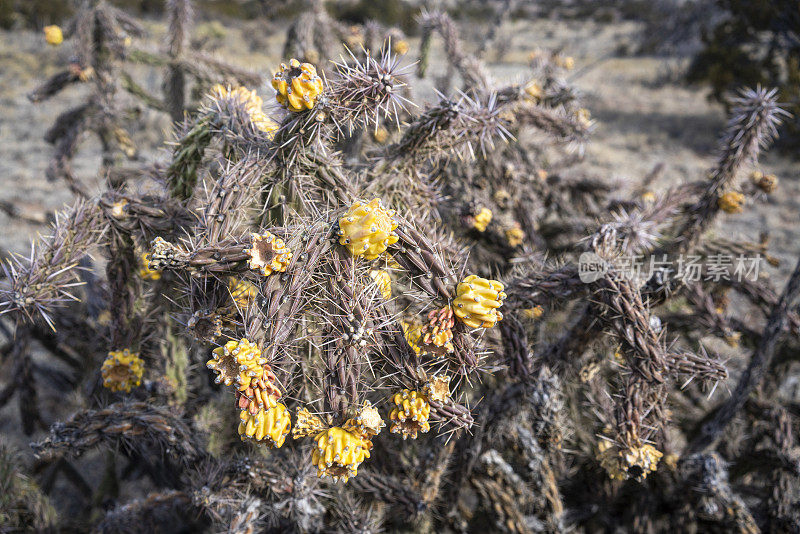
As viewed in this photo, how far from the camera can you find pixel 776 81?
10195mm

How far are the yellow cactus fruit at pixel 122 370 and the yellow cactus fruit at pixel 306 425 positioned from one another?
1132 millimetres

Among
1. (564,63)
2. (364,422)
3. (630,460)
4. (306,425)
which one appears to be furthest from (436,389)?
(564,63)

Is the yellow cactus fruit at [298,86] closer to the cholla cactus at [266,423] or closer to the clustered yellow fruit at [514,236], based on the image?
the cholla cactus at [266,423]

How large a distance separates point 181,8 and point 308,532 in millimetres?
4171

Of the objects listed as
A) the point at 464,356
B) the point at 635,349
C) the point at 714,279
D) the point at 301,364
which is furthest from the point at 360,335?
the point at 714,279

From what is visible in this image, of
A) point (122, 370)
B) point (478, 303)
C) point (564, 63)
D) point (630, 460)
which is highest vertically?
point (564, 63)

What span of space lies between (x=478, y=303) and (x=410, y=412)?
0.36m

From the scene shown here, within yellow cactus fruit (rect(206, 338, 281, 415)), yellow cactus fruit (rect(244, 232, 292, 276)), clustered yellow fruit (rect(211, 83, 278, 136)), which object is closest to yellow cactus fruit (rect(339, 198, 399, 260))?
yellow cactus fruit (rect(244, 232, 292, 276))

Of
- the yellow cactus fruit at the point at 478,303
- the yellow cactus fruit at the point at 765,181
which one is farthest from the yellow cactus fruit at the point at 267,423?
the yellow cactus fruit at the point at 765,181

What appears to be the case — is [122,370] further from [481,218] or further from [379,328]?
[481,218]

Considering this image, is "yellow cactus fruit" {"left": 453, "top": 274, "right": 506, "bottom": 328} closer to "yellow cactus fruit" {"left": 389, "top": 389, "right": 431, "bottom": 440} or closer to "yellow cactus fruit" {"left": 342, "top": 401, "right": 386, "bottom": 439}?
"yellow cactus fruit" {"left": 389, "top": 389, "right": 431, "bottom": 440}

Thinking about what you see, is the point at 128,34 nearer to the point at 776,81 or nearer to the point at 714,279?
the point at 714,279

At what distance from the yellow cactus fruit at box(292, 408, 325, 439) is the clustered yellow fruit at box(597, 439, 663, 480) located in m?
1.13

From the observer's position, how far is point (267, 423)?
1313 mm
